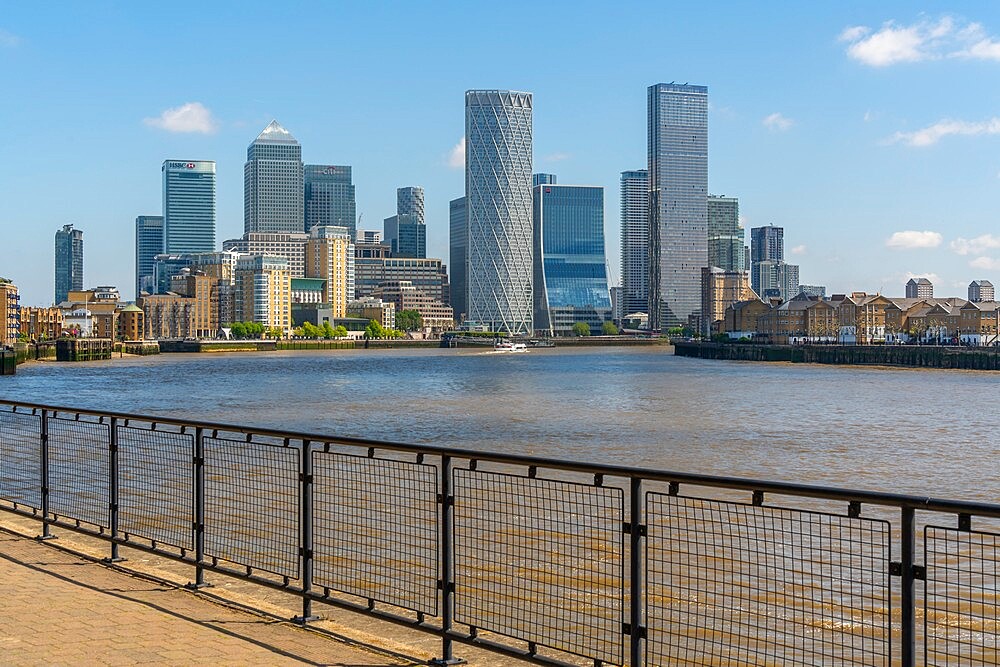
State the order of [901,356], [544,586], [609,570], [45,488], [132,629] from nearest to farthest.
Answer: [132,629] → [544,586] → [45,488] → [609,570] → [901,356]

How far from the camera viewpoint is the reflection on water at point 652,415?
3591 centimetres

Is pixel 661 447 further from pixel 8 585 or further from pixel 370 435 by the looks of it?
pixel 8 585

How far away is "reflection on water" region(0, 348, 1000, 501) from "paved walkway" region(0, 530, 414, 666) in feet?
73.2

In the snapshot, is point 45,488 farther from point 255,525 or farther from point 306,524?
point 306,524

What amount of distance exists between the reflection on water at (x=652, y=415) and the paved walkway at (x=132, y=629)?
2230 centimetres

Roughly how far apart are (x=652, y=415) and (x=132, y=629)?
52610mm

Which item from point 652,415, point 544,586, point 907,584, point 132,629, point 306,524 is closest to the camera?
point 907,584

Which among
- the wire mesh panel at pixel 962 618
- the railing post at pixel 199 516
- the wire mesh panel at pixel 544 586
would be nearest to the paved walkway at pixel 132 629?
the railing post at pixel 199 516

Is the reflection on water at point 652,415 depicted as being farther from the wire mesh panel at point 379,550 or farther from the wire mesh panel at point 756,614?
the wire mesh panel at point 379,550

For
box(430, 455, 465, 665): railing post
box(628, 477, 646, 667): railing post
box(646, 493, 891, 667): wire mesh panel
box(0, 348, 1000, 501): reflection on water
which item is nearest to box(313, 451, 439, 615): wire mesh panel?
box(430, 455, 465, 665): railing post

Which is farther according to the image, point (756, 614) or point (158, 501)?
point (158, 501)

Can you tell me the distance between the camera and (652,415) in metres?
60.0

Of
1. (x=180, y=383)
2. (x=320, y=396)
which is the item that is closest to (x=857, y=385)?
(x=320, y=396)

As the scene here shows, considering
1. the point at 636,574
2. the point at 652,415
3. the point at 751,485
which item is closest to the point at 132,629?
the point at 636,574
